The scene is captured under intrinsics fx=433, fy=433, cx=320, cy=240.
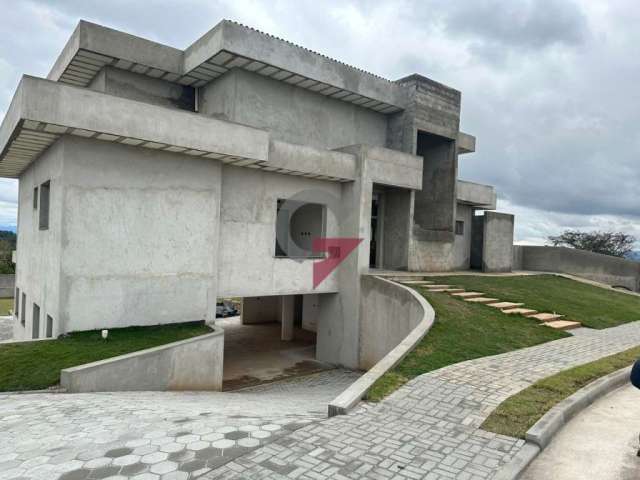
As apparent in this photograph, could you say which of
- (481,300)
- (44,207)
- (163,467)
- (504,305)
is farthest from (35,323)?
(504,305)

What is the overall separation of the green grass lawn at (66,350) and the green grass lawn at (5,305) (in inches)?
846

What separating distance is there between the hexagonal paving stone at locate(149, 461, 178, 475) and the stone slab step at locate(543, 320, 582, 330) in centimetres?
1077

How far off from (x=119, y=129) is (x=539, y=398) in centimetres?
974

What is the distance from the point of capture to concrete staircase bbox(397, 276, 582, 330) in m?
12.5

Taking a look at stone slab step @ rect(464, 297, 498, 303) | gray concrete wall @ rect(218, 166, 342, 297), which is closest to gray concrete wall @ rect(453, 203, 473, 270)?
stone slab step @ rect(464, 297, 498, 303)

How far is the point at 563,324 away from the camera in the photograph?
1239 cm

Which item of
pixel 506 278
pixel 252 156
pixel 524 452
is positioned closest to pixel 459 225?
pixel 506 278

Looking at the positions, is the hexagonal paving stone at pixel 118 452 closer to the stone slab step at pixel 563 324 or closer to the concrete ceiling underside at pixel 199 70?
the stone slab step at pixel 563 324

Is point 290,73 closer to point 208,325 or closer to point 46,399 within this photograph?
point 208,325

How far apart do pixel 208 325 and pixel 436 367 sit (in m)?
6.63

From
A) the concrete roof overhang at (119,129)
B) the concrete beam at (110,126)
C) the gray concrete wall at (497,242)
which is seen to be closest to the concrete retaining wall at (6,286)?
the concrete roof overhang at (119,129)

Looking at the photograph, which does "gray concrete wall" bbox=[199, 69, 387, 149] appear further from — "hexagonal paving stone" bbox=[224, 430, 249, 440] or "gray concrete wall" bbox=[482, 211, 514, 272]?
"hexagonal paving stone" bbox=[224, 430, 249, 440]

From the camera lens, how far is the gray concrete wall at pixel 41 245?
10047 mm

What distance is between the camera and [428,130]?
18.9 meters
